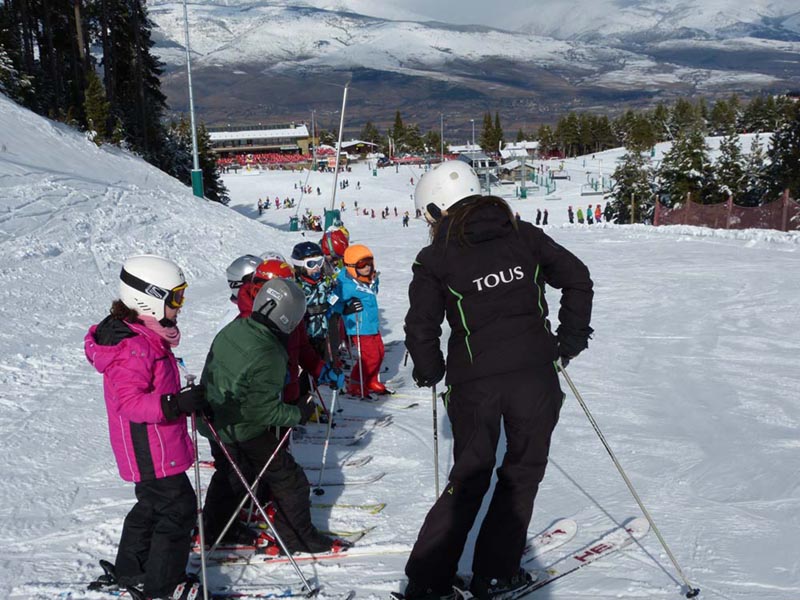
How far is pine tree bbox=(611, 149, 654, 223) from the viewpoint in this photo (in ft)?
127

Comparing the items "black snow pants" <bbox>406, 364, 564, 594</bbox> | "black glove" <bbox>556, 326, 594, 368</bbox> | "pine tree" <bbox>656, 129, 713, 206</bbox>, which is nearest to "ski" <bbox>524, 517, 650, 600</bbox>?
"black snow pants" <bbox>406, 364, 564, 594</bbox>

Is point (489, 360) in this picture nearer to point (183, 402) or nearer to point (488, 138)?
point (183, 402)

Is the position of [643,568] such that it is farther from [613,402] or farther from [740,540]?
[613,402]

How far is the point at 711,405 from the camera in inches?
242

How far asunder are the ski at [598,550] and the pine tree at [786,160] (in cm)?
3648

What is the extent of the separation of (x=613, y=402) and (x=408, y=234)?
1879 centimetres

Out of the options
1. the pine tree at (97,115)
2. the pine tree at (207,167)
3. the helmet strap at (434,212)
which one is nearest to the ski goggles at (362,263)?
the helmet strap at (434,212)

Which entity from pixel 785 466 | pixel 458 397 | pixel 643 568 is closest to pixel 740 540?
pixel 643 568

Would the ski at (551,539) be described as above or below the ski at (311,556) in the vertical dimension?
above

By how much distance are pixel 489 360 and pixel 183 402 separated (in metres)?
1.23

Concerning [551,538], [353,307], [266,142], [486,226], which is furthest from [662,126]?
[486,226]

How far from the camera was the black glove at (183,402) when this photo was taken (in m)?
2.80

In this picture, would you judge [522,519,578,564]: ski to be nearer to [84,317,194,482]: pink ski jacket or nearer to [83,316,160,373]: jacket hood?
[84,317,194,482]: pink ski jacket

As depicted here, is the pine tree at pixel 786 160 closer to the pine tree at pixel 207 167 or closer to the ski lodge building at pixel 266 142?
the pine tree at pixel 207 167
